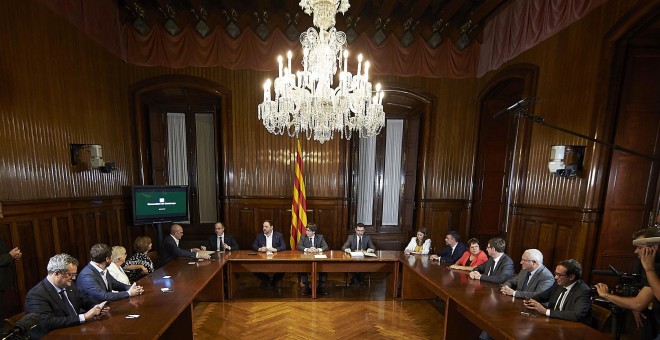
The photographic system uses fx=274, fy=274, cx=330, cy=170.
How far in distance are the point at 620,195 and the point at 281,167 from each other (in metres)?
5.13

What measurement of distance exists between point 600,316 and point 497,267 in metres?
1.04

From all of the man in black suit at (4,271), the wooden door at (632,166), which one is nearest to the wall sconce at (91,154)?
the man in black suit at (4,271)

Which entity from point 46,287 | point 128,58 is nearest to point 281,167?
point 128,58

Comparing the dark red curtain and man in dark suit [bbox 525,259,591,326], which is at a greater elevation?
the dark red curtain

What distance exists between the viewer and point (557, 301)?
2.53m

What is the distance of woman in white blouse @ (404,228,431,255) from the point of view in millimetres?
4559

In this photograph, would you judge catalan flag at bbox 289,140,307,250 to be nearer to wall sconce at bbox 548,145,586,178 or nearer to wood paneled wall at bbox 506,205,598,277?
wood paneled wall at bbox 506,205,598,277

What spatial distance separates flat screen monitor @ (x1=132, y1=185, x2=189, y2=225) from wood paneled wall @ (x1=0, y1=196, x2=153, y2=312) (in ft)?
1.51

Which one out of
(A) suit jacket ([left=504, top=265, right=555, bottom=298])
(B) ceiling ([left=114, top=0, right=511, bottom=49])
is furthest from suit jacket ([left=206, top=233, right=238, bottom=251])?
(A) suit jacket ([left=504, top=265, right=555, bottom=298])

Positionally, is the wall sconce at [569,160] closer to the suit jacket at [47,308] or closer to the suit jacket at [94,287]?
the suit jacket at [94,287]

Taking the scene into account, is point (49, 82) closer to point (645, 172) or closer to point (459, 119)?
point (459, 119)

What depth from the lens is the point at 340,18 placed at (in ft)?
17.2

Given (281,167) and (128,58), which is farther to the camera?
(281,167)

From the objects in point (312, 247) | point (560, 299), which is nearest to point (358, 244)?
point (312, 247)
